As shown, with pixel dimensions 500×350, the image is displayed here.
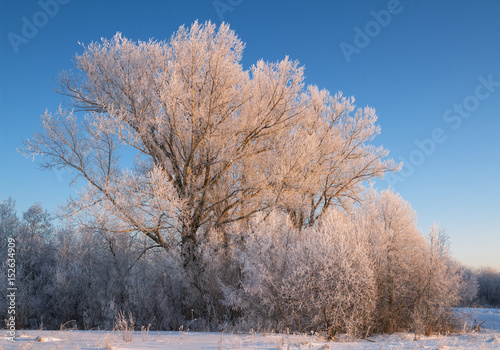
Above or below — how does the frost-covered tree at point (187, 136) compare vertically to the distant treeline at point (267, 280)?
above

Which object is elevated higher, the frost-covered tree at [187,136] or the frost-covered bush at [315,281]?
the frost-covered tree at [187,136]

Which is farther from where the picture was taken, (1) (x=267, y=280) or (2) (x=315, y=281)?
(1) (x=267, y=280)

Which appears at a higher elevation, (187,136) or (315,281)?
(187,136)

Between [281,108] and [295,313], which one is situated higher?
[281,108]

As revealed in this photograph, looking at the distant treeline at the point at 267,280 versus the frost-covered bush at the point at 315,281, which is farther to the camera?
the distant treeline at the point at 267,280

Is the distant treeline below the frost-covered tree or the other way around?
below

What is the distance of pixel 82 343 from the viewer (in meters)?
5.57

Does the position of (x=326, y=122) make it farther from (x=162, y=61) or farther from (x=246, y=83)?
(x=162, y=61)

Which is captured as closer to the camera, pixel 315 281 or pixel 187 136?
pixel 315 281

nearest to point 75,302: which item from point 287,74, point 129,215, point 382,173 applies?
point 129,215

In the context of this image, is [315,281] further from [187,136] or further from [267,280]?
[187,136]

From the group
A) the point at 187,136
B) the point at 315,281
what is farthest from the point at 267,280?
the point at 187,136

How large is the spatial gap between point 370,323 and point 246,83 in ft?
32.8

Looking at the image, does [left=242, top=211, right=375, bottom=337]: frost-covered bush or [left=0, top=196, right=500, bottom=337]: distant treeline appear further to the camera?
[left=0, top=196, right=500, bottom=337]: distant treeline
